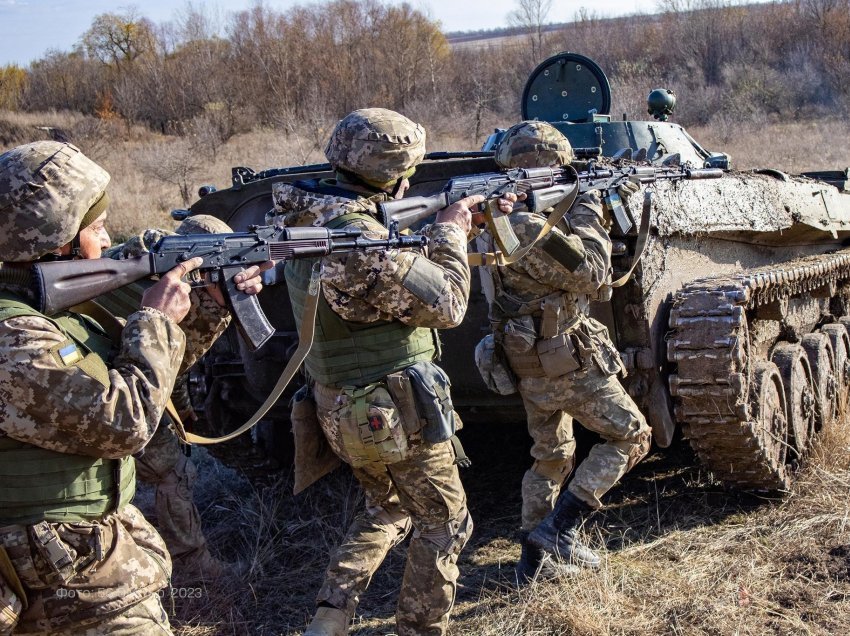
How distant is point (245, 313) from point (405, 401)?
2.44 feet

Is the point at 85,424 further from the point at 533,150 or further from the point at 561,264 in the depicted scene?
the point at 533,150

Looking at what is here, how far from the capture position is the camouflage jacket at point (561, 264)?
4027 mm

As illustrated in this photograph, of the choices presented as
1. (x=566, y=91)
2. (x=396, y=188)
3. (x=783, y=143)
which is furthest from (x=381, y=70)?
(x=396, y=188)

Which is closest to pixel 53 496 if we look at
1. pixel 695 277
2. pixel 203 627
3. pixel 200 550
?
pixel 203 627

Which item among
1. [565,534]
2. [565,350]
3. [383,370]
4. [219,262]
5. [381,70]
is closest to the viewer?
[219,262]

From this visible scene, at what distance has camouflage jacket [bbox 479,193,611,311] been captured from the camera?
4027mm

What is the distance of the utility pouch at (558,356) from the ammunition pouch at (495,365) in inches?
9.1

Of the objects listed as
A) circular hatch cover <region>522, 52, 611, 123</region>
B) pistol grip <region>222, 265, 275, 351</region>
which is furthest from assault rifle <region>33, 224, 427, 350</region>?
circular hatch cover <region>522, 52, 611, 123</region>

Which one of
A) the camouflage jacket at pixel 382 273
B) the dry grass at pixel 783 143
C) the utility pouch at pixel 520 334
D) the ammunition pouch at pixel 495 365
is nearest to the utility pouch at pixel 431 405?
the camouflage jacket at pixel 382 273

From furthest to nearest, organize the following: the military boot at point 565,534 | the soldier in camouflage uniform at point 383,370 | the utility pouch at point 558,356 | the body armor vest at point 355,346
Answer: the military boot at point 565,534 < the utility pouch at point 558,356 < the body armor vest at point 355,346 < the soldier in camouflage uniform at point 383,370

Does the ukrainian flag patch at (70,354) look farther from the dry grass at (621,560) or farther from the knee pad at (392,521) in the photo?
the dry grass at (621,560)

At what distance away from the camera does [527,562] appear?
4.33 meters

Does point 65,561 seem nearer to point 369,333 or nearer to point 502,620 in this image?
point 369,333

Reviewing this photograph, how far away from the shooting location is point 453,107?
2402 centimetres
